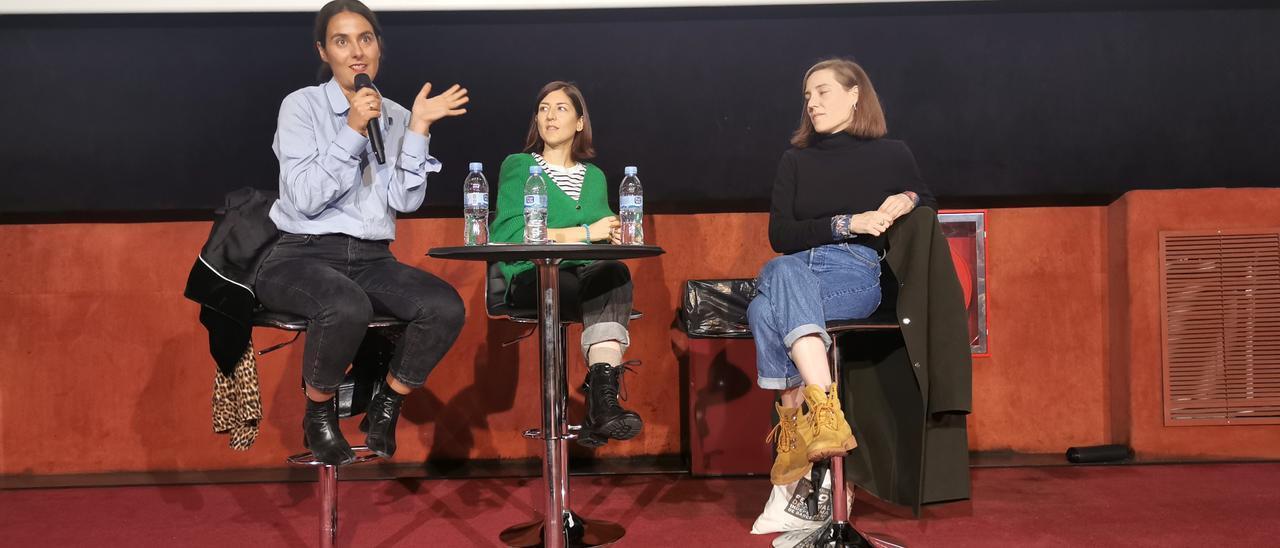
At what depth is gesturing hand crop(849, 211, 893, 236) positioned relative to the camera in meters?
2.40

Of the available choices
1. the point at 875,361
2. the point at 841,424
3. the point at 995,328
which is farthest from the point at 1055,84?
the point at 841,424

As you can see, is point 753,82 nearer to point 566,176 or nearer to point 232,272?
point 566,176

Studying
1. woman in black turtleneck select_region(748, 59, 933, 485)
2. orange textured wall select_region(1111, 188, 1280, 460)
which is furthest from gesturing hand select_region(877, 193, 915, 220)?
orange textured wall select_region(1111, 188, 1280, 460)

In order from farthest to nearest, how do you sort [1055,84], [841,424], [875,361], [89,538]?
[1055,84] < [89,538] < [875,361] < [841,424]

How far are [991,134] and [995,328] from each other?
0.78 meters

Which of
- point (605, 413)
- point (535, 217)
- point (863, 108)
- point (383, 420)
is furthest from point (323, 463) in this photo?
point (863, 108)

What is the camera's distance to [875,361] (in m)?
2.58

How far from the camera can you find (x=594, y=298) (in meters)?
2.67

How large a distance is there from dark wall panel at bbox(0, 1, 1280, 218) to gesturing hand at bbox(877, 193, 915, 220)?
146cm

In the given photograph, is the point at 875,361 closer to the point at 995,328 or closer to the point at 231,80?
the point at 995,328

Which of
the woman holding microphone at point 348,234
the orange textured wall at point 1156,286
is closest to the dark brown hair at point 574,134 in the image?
the woman holding microphone at point 348,234

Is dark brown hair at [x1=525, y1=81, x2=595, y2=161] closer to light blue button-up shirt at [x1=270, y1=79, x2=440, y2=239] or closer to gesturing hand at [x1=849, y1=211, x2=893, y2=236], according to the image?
light blue button-up shirt at [x1=270, y1=79, x2=440, y2=239]

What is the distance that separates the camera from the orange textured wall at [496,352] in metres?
3.71

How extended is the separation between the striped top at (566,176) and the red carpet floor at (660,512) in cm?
102
